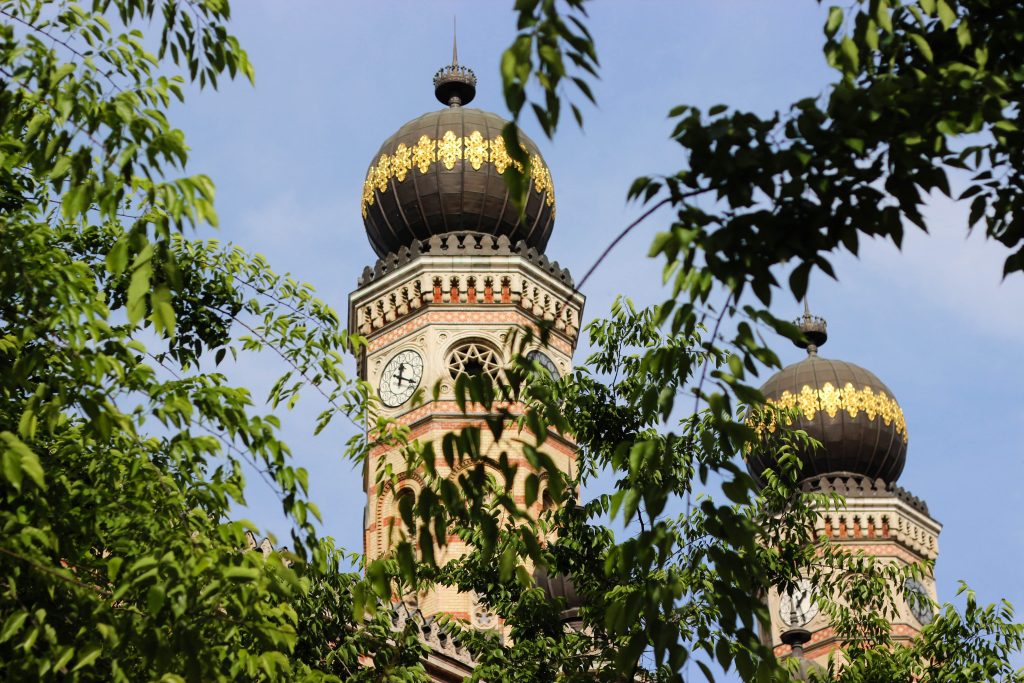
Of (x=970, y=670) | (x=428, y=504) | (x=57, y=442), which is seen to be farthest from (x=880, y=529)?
(x=428, y=504)

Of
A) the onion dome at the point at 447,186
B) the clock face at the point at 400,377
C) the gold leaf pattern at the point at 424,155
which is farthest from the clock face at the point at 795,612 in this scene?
the gold leaf pattern at the point at 424,155

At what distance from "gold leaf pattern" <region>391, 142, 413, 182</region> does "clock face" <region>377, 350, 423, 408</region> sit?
3424 millimetres

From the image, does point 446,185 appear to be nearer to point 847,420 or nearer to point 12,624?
point 847,420

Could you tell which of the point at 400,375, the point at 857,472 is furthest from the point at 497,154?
the point at 857,472

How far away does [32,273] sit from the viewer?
330 inches

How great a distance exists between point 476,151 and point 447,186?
830mm

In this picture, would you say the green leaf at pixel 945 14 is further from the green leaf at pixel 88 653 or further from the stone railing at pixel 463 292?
the stone railing at pixel 463 292

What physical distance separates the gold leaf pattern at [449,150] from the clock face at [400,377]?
356cm

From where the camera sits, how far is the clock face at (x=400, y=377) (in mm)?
28438

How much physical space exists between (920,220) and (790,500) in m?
9.59

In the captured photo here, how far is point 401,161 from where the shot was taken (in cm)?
2988

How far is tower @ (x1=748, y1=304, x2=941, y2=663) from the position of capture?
1460 inches

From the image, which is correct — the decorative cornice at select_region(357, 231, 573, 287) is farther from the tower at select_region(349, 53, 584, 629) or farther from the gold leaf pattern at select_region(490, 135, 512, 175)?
the gold leaf pattern at select_region(490, 135, 512, 175)

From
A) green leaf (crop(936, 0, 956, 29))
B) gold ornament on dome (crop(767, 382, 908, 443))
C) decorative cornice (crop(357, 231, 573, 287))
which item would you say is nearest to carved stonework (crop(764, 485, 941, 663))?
gold ornament on dome (crop(767, 382, 908, 443))
